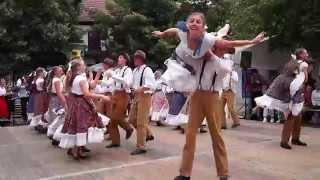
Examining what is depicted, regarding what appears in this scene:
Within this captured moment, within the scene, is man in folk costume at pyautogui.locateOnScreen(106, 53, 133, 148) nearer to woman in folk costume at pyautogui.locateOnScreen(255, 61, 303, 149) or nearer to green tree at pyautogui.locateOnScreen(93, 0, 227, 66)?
woman in folk costume at pyautogui.locateOnScreen(255, 61, 303, 149)

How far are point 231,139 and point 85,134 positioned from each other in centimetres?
364

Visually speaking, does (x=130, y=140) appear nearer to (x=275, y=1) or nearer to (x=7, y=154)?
(x=7, y=154)

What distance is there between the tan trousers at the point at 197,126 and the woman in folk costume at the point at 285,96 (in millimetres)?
3679

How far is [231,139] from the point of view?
11.7m

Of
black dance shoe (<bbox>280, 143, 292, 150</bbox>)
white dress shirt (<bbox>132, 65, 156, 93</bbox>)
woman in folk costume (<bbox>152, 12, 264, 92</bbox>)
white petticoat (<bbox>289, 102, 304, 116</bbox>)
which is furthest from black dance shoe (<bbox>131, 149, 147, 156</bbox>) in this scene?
woman in folk costume (<bbox>152, 12, 264, 92</bbox>)

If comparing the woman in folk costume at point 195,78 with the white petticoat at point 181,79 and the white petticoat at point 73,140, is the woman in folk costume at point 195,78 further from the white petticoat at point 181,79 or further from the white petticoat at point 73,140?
the white petticoat at point 73,140

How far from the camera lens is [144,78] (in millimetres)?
9805

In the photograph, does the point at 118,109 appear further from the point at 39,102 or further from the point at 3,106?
the point at 3,106

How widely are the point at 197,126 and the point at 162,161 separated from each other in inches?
88.3

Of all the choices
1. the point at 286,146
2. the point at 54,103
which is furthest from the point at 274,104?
the point at 54,103

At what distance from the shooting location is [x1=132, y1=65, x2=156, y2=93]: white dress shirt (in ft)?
32.0

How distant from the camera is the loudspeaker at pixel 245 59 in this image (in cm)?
1847

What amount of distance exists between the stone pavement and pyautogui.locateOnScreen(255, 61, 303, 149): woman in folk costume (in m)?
0.51

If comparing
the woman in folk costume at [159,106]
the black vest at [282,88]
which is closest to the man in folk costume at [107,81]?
the black vest at [282,88]
